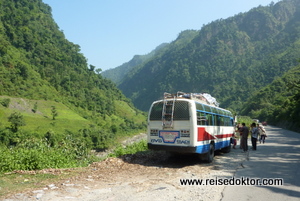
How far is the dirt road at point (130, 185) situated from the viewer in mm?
5374

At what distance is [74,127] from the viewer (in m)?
73.4

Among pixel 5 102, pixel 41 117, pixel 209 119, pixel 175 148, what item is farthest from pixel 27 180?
pixel 41 117

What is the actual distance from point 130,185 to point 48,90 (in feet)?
322

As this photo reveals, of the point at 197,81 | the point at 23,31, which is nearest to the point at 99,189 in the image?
the point at 23,31

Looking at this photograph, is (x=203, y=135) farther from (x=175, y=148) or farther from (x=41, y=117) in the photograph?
(x=41, y=117)

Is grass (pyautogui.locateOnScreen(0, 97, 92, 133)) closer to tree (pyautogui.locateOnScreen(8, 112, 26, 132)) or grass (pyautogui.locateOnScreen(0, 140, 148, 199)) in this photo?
tree (pyautogui.locateOnScreen(8, 112, 26, 132))

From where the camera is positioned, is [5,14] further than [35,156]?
Yes

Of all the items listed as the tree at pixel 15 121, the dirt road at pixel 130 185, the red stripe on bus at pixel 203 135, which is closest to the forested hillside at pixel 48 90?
the tree at pixel 15 121

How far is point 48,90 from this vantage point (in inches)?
3782

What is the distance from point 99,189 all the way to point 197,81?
189546mm

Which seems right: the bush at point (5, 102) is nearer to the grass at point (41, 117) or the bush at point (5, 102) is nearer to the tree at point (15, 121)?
the grass at point (41, 117)

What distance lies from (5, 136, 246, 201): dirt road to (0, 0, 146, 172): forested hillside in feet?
136

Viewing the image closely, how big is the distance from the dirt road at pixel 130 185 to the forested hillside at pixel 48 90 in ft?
136

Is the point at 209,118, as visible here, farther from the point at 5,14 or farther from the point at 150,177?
the point at 5,14
